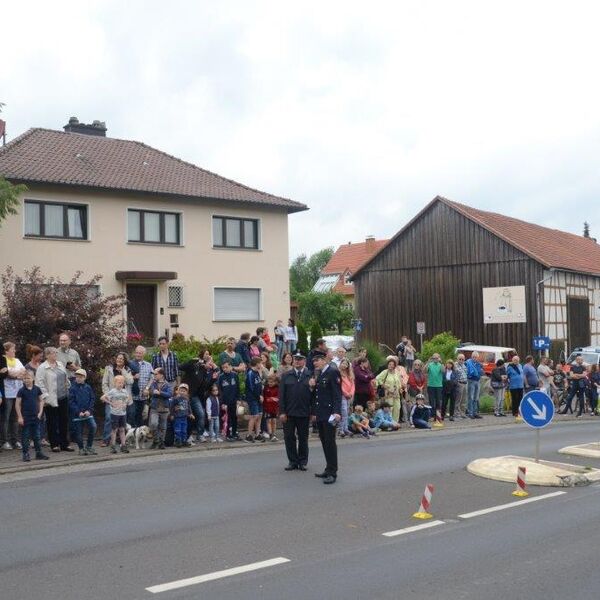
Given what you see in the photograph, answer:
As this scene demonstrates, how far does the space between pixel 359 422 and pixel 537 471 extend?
700cm

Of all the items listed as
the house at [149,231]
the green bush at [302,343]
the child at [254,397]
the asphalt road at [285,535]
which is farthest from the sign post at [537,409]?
the green bush at [302,343]

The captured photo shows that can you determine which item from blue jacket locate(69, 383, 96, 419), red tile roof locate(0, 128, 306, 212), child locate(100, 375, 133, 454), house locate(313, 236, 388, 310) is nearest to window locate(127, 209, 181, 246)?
red tile roof locate(0, 128, 306, 212)

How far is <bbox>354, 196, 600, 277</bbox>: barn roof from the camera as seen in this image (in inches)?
1772

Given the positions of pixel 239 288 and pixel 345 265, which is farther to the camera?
pixel 345 265

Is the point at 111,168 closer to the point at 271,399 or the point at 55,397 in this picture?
the point at 271,399

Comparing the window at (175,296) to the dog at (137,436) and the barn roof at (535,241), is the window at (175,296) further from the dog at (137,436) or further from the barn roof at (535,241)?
the barn roof at (535,241)

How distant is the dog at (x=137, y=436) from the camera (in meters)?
15.6

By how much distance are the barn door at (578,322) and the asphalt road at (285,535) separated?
33.8m

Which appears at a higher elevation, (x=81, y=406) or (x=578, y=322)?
(x=578, y=322)

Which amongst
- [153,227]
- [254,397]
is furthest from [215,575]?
[153,227]

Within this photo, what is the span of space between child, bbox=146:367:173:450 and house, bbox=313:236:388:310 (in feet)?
223

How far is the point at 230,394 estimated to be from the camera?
17.2 metres

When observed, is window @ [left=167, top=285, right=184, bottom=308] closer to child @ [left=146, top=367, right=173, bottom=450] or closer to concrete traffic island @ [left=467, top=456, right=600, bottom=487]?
child @ [left=146, top=367, right=173, bottom=450]

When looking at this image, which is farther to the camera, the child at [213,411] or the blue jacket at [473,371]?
the blue jacket at [473,371]
